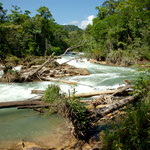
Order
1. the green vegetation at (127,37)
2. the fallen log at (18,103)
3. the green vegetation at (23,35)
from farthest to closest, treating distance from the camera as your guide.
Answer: the green vegetation at (23,35), the green vegetation at (127,37), the fallen log at (18,103)

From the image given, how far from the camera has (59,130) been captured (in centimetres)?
464

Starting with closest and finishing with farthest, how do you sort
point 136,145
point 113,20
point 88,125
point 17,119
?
point 136,145, point 88,125, point 17,119, point 113,20

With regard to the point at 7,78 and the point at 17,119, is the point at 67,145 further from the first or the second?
the point at 7,78

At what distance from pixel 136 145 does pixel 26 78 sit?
980 cm

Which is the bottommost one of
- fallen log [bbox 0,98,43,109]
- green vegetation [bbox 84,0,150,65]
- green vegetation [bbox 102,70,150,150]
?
fallen log [bbox 0,98,43,109]

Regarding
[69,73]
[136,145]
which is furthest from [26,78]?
[136,145]

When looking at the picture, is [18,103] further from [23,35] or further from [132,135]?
[23,35]

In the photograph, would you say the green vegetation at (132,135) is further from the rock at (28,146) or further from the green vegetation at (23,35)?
the green vegetation at (23,35)

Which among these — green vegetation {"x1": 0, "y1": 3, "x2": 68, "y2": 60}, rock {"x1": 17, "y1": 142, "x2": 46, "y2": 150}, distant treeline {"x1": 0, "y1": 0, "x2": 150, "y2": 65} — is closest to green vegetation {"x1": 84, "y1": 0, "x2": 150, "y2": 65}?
distant treeline {"x1": 0, "y1": 0, "x2": 150, "y2": 65}

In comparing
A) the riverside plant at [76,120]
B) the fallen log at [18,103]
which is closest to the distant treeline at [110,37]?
the fallen log at [18,103]

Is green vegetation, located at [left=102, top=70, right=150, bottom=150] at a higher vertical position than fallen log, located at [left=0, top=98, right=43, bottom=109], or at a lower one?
higher

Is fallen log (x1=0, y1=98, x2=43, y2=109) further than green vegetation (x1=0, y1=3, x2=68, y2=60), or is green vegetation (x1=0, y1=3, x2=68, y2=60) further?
green vegetation (x1=0, y1=3, x2=68, y2=60)

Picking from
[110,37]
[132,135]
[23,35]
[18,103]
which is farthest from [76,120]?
[23,35]

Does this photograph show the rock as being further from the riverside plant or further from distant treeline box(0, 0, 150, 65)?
distant treeline box(0, 0, 150, 65)
